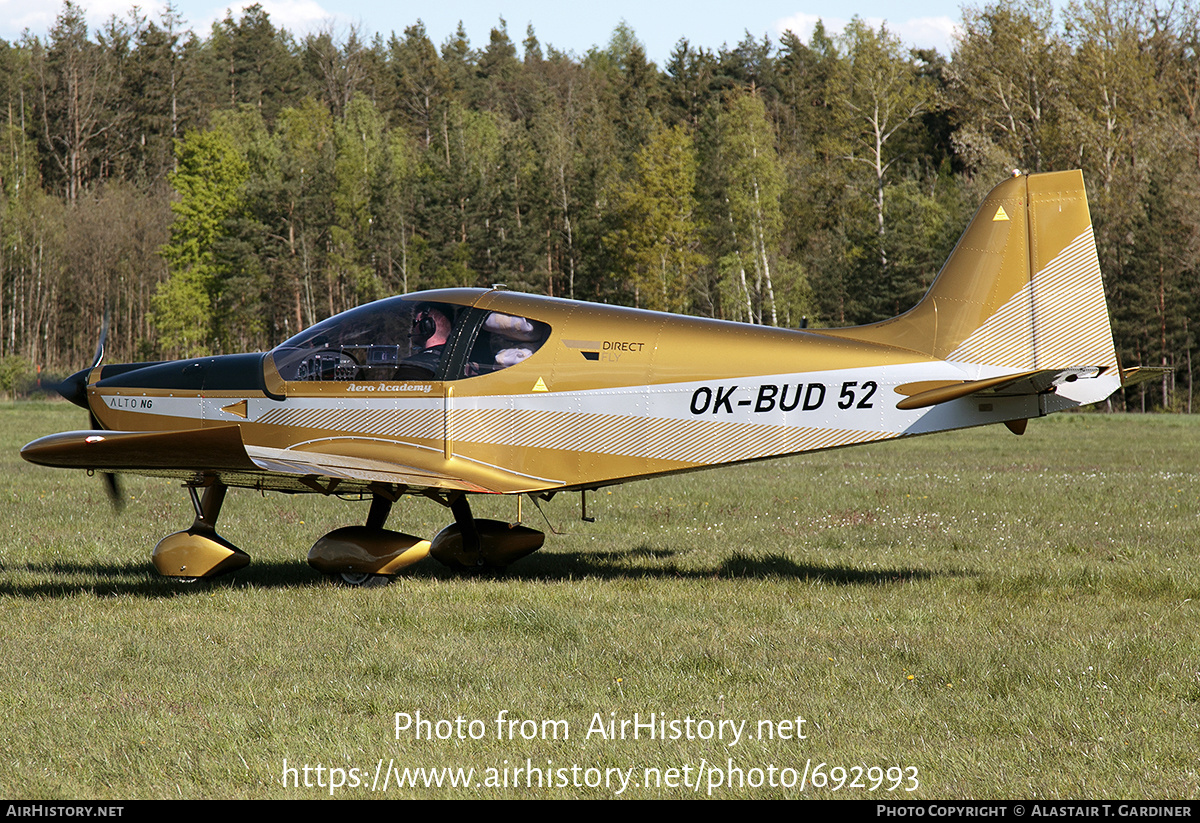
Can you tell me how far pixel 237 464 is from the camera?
8.13m

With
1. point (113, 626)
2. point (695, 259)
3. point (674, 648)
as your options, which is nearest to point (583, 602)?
point (674, 648)

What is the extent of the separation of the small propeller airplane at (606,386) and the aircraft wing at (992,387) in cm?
2

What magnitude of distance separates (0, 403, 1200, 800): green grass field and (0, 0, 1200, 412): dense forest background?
Answer: 4136 centimetres

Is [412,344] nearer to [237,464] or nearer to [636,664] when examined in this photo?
[237,464]

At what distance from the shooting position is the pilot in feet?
30.2

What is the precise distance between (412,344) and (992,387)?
482cm

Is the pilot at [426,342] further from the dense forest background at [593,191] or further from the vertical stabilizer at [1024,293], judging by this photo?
the dense forest background at [593,191]

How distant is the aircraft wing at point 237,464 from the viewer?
7.75 meters

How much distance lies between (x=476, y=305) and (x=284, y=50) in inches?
3416

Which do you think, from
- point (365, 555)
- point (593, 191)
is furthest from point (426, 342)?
point (593, 191)

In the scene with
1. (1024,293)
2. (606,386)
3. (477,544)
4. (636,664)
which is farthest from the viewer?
(477,544)

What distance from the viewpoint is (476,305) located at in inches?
365

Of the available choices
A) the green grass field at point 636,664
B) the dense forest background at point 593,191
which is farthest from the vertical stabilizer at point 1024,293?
the dense forest background at point 593,191
